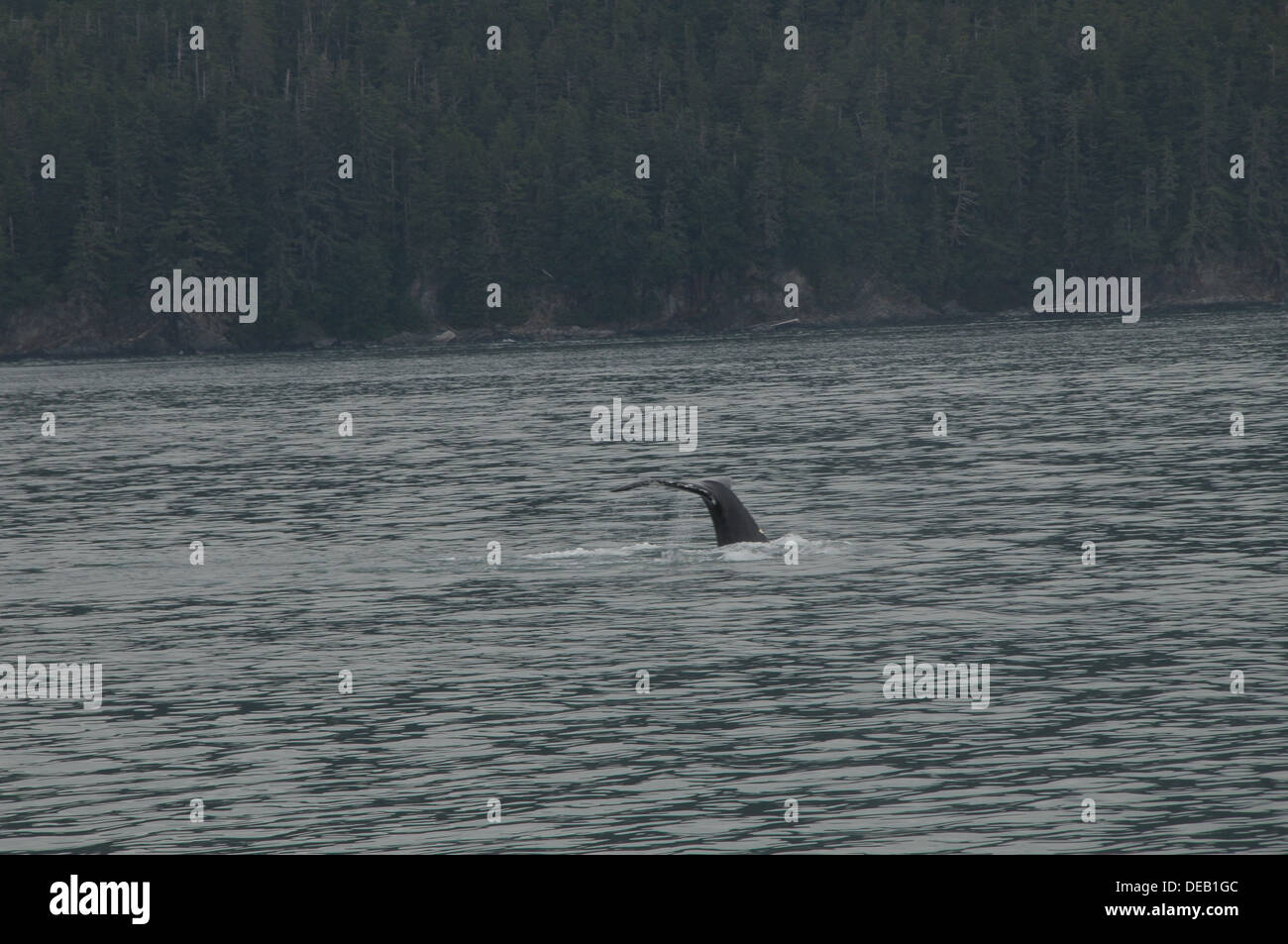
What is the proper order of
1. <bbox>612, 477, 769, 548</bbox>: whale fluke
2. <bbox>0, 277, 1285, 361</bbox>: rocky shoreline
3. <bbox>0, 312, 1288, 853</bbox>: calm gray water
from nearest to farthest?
<bbox>0, 312, 1288, 853</bbox>: calm gray water < <bbox>612, 477, 769, 548</bbox>: whale fluke < <bbox>0, 277, 1285, 361</bbox>: rocky shoreline

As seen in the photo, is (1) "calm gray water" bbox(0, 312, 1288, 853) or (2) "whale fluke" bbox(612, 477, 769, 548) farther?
(2) "whale fluke" bbox(612, 477, 769, 548)

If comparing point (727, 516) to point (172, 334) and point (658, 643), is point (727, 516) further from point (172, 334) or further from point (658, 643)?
point (172, 334)

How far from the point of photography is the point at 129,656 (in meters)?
28.7

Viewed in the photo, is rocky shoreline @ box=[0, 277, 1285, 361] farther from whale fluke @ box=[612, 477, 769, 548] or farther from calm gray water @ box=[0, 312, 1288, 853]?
whale fluke @ box=[612, 477, 769, 548]

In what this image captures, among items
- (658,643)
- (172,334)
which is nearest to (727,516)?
(658,643)

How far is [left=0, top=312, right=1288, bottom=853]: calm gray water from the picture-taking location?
19375 mm

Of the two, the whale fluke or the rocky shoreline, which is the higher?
the rocky shoreline

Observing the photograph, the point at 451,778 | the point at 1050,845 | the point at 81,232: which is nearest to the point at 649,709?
the point at 451,778

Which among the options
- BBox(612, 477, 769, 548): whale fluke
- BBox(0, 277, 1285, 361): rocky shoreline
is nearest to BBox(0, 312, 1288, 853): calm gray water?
BBox(612, 477, 769, 548): whale fluke

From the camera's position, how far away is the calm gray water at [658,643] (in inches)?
763

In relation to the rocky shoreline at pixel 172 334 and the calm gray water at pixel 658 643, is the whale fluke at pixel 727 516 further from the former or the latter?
the rocky shoreline at pixel 172 334

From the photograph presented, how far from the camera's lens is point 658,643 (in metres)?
28.4
